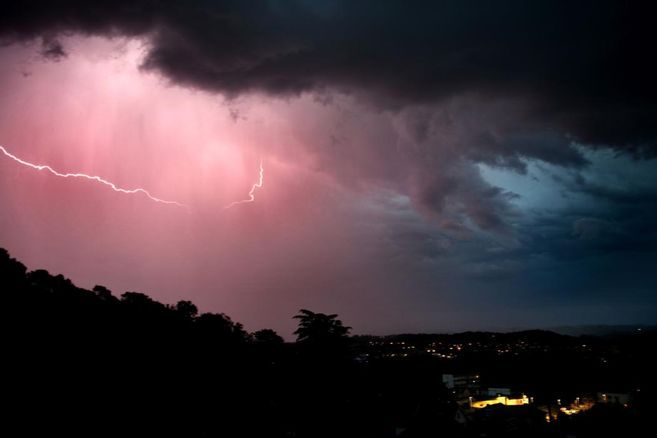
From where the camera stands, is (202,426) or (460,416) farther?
(460,416)

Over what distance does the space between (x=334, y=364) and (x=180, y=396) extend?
11045mm

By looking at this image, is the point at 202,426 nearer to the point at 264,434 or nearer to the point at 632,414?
the point at 264,434

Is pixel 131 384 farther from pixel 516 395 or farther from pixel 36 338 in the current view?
pixel 516 395

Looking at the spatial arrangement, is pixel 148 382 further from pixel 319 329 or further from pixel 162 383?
pixel 319 329

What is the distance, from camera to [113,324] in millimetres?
29234

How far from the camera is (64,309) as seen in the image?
27188 mm

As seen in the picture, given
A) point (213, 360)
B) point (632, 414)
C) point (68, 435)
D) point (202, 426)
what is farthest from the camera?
point (213, 360)

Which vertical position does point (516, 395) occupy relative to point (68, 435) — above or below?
below

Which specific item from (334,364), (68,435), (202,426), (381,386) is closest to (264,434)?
(202,426)

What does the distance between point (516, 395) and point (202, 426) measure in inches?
1925

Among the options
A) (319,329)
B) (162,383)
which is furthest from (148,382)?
(319,329)

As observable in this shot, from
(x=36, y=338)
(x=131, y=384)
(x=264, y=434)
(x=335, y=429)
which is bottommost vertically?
(x=264, y=434)

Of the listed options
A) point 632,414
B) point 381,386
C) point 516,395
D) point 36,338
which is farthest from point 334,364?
point 516,395

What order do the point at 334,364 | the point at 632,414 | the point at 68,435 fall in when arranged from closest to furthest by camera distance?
the point at 68,435 → the point at 334,364 → the point at 632,414
